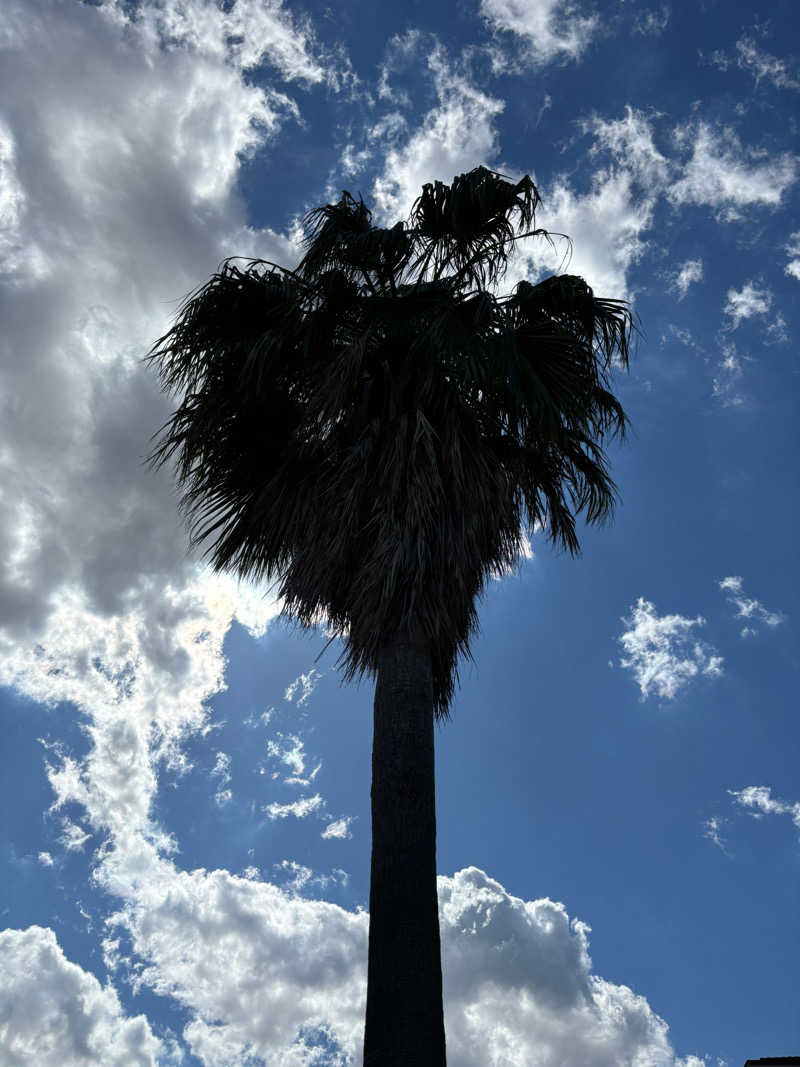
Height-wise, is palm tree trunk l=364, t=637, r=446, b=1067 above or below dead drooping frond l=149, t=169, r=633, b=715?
below

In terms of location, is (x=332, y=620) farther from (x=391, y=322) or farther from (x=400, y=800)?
(x=391, y=322)

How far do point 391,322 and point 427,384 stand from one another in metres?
0.65

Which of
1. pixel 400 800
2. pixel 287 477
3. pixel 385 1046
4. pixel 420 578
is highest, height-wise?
pixel 287 477

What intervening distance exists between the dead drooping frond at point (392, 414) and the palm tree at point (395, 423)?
0.02 m

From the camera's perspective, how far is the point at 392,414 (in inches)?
309

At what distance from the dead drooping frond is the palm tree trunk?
1.67ft

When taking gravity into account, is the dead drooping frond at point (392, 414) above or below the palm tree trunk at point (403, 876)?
above

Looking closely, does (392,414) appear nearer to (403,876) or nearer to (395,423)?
(395,423)

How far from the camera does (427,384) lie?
7.75 m

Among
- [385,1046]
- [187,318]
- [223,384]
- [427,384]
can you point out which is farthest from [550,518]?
[385,1046]

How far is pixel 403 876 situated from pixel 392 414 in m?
3.77

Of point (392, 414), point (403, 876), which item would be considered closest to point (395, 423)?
point (392, 414)

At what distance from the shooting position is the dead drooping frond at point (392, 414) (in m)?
7.39

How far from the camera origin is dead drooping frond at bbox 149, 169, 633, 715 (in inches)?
291
